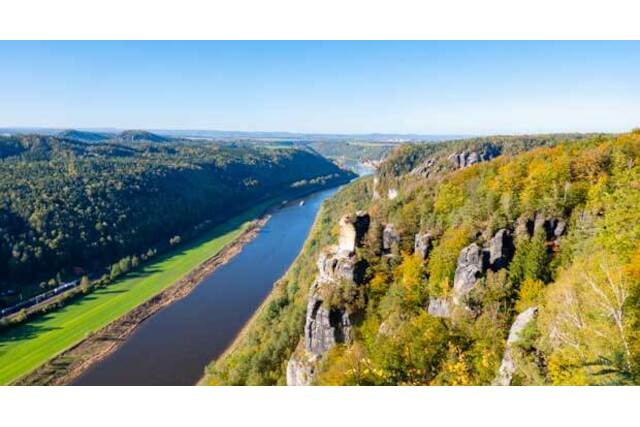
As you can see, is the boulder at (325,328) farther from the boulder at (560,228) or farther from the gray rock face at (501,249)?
the boulder at (560,228)

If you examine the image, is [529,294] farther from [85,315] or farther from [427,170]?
[427,170]

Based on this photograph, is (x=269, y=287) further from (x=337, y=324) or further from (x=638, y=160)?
(x=638, y=160)

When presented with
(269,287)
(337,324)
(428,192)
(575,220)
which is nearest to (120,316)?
(269,287)

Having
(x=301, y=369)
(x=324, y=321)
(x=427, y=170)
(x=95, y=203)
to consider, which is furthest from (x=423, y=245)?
(x=95, y=203)

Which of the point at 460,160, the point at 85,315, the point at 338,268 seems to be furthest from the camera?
the point at 460,160

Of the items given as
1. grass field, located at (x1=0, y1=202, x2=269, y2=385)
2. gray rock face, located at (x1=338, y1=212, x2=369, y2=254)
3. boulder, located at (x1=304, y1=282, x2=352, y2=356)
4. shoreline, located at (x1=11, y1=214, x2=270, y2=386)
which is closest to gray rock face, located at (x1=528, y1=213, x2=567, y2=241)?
gray rock face, located at (x1=338, y1=212, x2=369, y2=254)

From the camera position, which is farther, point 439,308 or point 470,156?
point 470,156

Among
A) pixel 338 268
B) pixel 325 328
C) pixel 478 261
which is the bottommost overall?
pixel 325 328
